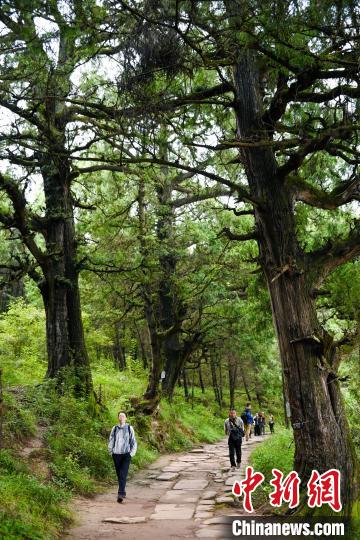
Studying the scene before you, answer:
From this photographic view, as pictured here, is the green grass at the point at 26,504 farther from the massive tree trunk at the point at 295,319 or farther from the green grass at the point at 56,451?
the massive tree trunk at the point at 295,319

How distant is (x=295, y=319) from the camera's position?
7355 mm

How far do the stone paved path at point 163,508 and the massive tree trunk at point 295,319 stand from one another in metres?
1.81

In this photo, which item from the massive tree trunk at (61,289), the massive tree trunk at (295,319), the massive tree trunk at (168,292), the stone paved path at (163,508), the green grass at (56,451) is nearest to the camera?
the green grass at (56,451)

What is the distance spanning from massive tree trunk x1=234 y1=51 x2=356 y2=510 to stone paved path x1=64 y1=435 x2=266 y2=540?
5.94ft

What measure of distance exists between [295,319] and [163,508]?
3.93m

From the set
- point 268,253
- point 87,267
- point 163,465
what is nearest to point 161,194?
point 87,267

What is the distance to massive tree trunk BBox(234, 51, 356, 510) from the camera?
682 centimetres

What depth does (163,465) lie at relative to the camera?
13.0m

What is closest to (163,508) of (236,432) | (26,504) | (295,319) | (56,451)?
(56,451)

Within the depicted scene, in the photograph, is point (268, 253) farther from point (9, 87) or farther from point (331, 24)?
point (9, 87)

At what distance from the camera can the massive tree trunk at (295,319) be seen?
22.4 feet

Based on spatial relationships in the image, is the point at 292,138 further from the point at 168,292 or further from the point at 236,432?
the point at 168,292

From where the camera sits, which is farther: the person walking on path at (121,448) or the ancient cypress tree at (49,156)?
the person walking on path at (121,448)

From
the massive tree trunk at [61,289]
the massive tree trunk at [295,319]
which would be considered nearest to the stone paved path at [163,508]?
the massive tree trunk at [295,319]
